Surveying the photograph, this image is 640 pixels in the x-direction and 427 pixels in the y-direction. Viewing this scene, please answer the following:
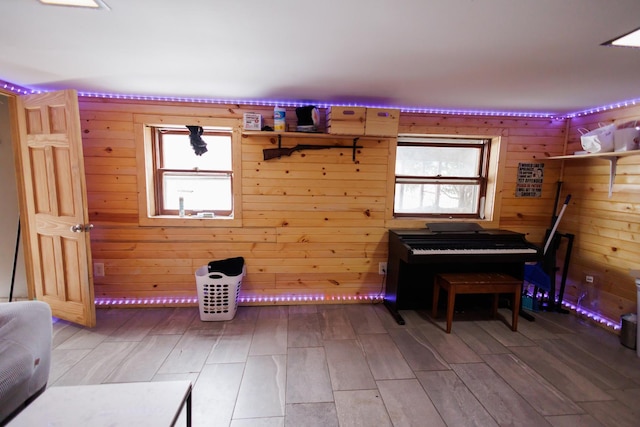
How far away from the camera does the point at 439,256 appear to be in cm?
259

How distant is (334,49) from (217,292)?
2226 millimetres

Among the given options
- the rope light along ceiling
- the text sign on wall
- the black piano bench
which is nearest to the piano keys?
the black piano bench

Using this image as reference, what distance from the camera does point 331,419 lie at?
164cm

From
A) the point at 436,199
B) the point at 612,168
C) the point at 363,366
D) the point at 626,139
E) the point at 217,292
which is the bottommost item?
the point at 363,366

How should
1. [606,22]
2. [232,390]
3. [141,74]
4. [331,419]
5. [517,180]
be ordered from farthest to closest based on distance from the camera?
1. [517,180]
2. [141,74]
3. [232,390]
4. [331,419]
5. [606,22]

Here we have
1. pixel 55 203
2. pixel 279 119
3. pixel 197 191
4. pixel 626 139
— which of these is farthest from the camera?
pixel 197 191

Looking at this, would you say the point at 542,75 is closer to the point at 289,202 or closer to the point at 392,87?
the point at 392,87

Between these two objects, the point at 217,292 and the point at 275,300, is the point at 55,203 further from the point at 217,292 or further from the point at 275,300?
the point at 275,300

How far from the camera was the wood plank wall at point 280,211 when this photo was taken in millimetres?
2830

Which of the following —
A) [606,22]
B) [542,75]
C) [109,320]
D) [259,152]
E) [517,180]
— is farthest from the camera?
[517,180]

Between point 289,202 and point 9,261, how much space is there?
111 inches

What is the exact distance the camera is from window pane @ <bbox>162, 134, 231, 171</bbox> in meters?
3.02

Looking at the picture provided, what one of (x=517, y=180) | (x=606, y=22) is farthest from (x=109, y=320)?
(x=517, y=180)

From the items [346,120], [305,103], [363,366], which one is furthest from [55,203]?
[363,366]
